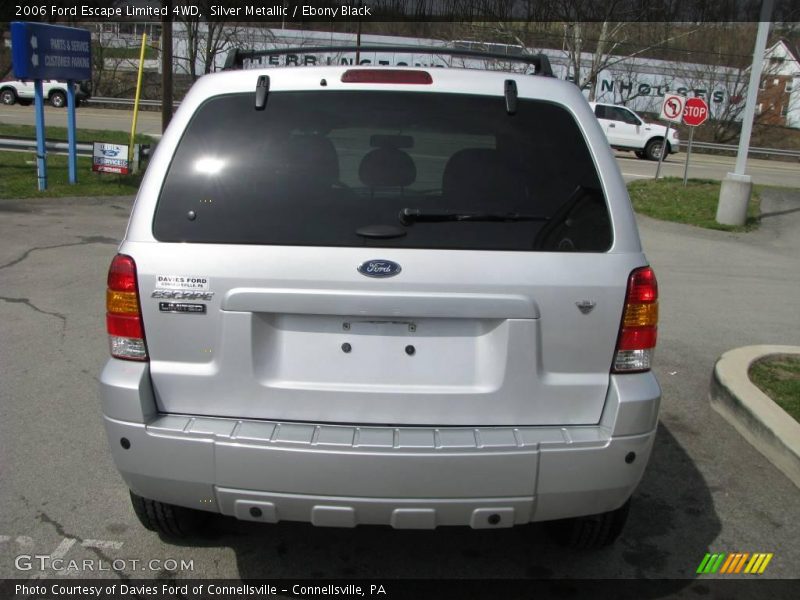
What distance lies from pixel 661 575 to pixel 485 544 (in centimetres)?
77

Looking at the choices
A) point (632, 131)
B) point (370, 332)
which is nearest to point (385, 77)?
point (370, 332)

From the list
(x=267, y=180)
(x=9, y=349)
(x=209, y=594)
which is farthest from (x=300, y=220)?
(x=9, y=349)

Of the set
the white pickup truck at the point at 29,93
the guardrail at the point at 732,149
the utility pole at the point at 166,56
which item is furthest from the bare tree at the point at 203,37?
the utility pole at the point at 166,56

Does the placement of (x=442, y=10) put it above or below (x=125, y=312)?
above

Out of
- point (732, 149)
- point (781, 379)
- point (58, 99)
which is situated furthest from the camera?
point (732, 149)

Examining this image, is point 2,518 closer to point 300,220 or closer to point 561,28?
point 300,220

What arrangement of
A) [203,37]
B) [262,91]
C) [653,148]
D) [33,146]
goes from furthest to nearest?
[203,37] < [653,148] < [33,146] < [262,91]

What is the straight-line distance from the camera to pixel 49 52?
498 inches

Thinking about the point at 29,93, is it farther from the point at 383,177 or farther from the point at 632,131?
the point at 383,177

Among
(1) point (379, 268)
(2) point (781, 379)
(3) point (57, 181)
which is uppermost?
(1) point (379, 268)

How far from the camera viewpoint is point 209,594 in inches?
123

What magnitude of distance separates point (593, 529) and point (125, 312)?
212cm

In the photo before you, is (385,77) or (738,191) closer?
(385,77)

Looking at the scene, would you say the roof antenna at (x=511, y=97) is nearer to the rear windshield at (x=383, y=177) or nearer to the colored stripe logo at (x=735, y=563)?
the rear windshield at (x=383, y=177)
